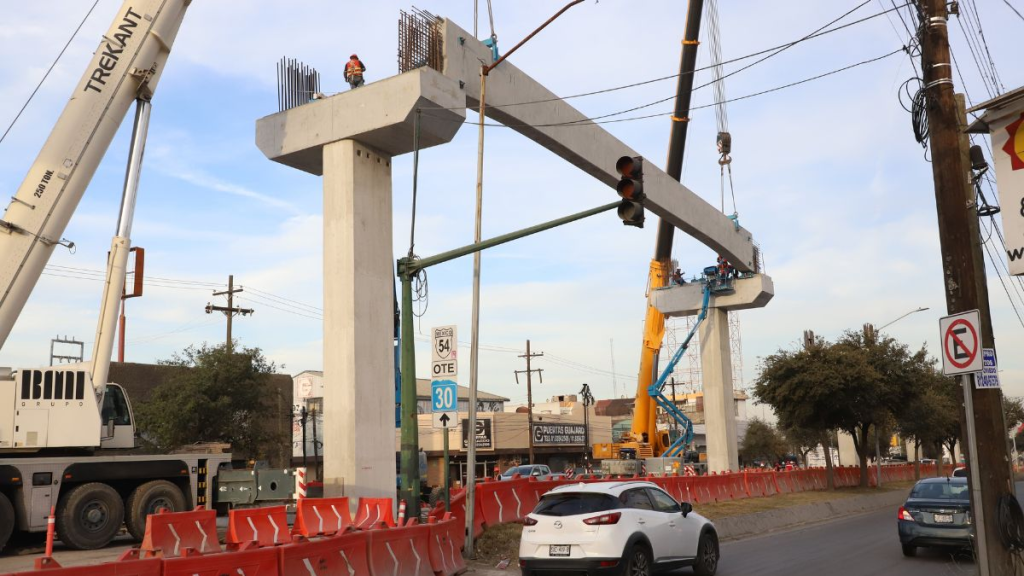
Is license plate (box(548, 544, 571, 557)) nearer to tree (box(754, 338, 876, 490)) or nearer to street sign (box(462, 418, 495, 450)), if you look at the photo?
tree (box(754, 338, 876, 490))

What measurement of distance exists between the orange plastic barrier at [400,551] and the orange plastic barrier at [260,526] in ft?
9.30

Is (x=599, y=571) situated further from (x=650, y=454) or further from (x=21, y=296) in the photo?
(x=650, y=454)

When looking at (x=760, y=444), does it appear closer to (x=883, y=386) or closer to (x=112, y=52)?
(x=883, y=386)

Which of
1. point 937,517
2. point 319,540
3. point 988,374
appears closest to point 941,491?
point 937,517

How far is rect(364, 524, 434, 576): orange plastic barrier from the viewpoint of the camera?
1234cm

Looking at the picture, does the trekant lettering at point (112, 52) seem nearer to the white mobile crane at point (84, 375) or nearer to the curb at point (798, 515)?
the white mobile crane at point (84, 375)

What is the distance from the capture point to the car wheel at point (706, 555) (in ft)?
45.1

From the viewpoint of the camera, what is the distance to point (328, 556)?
11328 millimetres

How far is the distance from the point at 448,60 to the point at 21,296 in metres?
10.0

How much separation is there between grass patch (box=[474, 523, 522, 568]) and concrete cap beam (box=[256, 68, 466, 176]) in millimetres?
8692

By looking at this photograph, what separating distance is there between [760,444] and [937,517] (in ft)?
273

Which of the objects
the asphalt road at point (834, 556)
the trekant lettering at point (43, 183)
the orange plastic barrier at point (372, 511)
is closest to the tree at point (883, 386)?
the asphalt road at point (834, 556)

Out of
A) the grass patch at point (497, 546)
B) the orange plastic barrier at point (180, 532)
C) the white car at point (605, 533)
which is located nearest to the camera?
the white car at point (605, 533)

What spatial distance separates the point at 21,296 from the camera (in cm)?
1602
